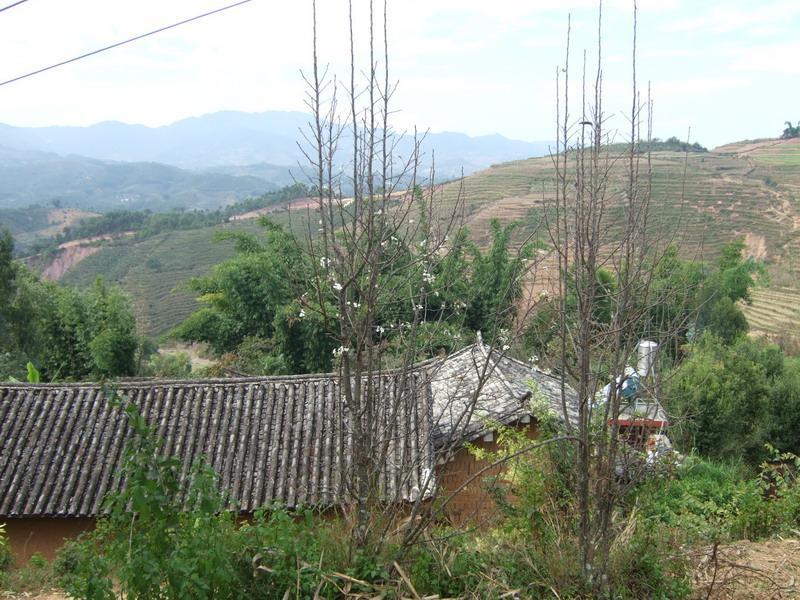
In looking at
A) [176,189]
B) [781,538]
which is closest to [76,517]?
[781,538]

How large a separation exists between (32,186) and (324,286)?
205 metres

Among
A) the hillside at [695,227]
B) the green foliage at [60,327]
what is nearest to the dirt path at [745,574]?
the green foliage at [60,327]

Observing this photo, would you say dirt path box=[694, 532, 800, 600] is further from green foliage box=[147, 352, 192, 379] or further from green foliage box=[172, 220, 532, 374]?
green foliage box=[147, 352, 192, 379]

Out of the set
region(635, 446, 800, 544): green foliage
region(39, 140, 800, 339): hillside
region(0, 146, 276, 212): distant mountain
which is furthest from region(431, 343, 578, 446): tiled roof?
region(0, 146, 276, 212): distant mountain

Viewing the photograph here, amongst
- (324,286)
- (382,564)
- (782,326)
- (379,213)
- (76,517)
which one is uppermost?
(379,213)

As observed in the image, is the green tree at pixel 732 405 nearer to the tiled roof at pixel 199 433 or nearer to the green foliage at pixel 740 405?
the green foliage at pixel 740 405

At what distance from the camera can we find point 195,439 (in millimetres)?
10312

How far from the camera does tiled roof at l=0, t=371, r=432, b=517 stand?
9508 mm

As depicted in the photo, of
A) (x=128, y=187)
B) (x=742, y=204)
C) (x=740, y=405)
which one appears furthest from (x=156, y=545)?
(x=128, y=187)

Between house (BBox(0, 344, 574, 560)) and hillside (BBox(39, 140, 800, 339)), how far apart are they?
19194 millimetres

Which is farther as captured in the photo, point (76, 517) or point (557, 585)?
point (76, 517)

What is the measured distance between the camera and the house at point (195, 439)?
31.0 feet

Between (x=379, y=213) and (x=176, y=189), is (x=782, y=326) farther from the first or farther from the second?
(x=176, y=189)

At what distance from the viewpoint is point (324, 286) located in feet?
13.5
